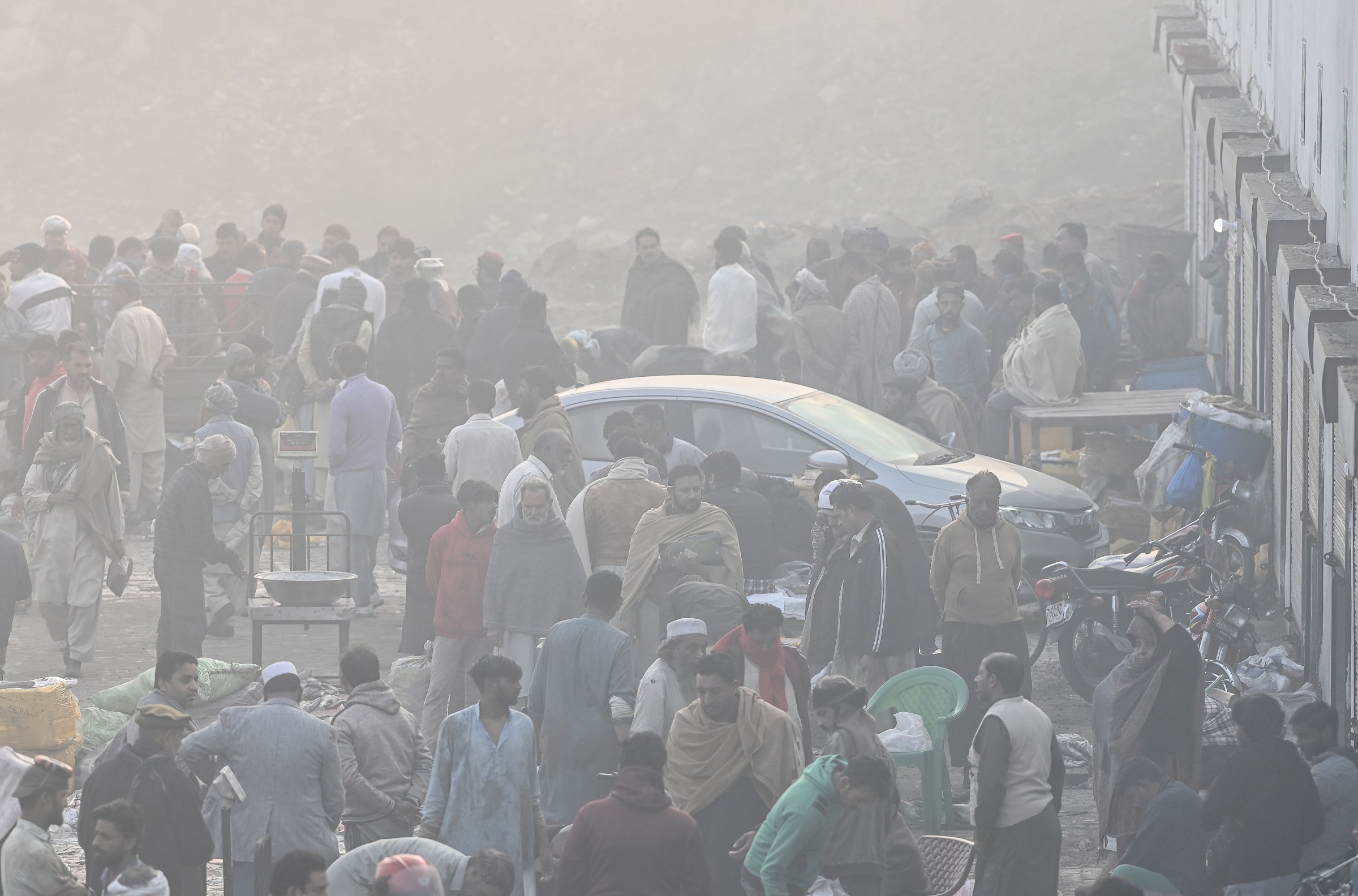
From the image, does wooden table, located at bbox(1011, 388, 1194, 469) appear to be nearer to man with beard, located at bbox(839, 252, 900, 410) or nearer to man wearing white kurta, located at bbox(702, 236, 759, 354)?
man with beard, located at bbox(839, 252, 900, 410)

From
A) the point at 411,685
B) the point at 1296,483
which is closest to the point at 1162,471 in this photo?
the point at 1296,483

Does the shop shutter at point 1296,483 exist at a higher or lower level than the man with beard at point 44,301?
lower

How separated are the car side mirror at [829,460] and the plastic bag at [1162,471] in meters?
2.27

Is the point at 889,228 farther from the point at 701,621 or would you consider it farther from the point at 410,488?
the point at 701,621

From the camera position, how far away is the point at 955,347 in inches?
609

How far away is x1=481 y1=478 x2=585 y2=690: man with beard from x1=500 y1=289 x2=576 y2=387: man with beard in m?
4.58

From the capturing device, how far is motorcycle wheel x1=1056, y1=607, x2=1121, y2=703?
10.9 metres

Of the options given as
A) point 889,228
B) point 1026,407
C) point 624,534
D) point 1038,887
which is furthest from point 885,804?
point 889,228

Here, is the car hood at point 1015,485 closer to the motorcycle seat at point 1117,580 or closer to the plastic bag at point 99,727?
the motorcycle seat at point 1117,580

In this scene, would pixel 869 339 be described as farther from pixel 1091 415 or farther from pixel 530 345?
pixel 530 345

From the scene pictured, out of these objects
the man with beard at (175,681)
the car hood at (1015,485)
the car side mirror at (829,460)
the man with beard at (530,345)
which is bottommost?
the man with beard at (175,681)

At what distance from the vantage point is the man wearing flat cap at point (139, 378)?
604 inches

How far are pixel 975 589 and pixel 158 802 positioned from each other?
4650mm

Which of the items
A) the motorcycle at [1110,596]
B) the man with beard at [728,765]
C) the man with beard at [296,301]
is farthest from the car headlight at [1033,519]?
the man with beard at [296,301]
